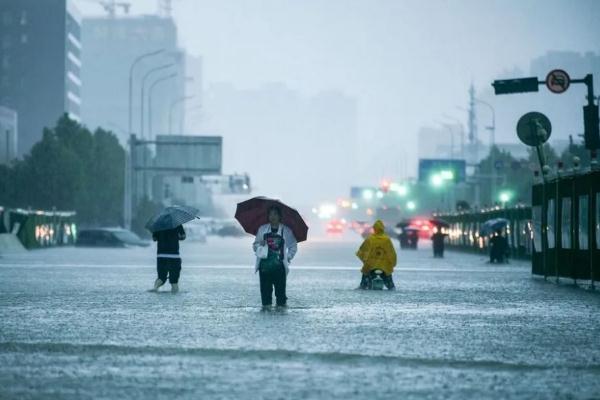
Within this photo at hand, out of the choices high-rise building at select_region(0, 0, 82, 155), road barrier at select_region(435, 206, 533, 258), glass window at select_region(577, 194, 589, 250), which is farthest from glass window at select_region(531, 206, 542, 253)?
high-rise building at select_region(0, 0, 82, 155)

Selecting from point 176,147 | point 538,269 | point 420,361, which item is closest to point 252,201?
point 420,361

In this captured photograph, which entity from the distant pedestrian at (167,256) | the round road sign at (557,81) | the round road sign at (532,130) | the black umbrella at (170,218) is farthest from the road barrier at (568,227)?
the distant pedestrian at (167,256)

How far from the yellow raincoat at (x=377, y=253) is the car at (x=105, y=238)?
1997 inches

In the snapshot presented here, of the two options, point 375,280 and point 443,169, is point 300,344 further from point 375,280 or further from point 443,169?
point 443,169

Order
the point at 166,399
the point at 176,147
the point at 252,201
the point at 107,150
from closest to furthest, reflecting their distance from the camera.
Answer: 1. the point at 166,399
2. the point at 252,201
3. the point at 176,147
4. the point at 107,150

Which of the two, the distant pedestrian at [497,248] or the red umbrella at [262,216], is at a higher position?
the red umbrella at [262,216]

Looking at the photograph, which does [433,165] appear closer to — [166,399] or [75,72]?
[75,72]

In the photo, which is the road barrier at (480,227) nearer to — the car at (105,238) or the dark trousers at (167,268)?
the car at (105,238)

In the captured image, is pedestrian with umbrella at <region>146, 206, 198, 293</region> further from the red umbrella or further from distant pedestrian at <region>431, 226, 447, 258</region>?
distant pedestrian at <region>431, 226, 447, 258</region>

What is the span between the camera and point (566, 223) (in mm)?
29422

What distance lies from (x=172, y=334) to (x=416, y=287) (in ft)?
43.5

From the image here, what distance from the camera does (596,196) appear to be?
1046 inches

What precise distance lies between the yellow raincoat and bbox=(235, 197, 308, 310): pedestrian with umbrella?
662 centimetres

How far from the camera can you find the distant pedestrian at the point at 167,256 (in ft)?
82.3
